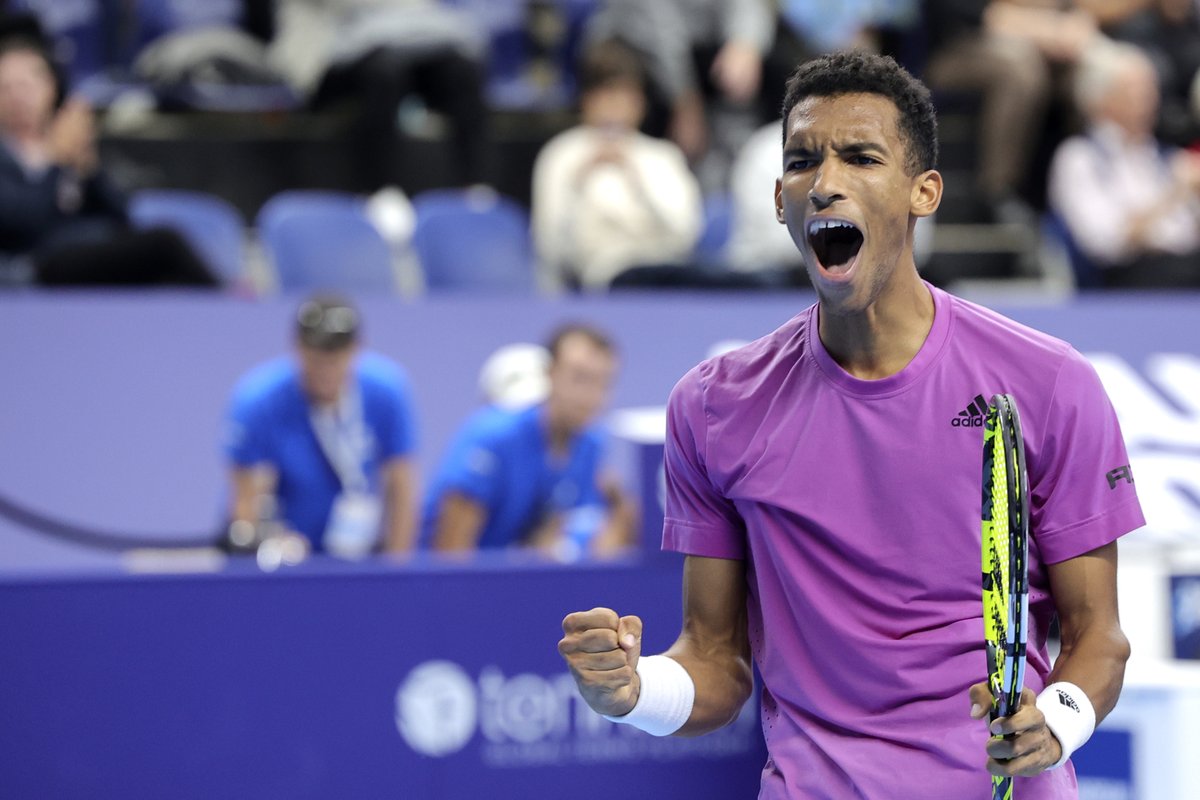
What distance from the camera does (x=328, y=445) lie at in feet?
21.4

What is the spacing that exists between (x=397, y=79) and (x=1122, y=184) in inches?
149

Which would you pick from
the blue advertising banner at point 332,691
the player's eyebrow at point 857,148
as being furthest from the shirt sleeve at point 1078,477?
the blue advertising banner at point 332,691

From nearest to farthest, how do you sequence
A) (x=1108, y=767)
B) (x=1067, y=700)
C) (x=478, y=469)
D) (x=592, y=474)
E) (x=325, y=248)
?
(x=1067, y=700), (x=1108, y=767), (x=478, y=469), (x=592, y=474), (x=325, y=248)

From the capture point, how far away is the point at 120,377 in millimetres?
6965

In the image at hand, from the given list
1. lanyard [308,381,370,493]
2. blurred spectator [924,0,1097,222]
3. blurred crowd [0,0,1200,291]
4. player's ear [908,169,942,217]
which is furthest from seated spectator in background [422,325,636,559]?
player's ear [908,169,942,217]

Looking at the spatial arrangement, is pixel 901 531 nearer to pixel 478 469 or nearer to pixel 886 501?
pixel 886 501

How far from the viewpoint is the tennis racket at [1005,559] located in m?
2.15

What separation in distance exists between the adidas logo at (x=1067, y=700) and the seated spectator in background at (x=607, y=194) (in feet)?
18.7

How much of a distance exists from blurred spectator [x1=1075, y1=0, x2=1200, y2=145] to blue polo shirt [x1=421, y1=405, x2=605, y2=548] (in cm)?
493

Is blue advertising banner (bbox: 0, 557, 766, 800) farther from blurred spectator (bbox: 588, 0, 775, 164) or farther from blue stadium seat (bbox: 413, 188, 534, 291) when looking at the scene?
blurred spectator (bbox: 588, 0, 775, 164)

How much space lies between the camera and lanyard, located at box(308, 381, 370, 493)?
21.4 ft

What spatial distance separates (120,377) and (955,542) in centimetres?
519

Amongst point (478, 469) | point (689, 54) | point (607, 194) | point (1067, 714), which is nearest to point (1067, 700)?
point (1067, 714)

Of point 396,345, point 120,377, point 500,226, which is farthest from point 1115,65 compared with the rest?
point 120,377
